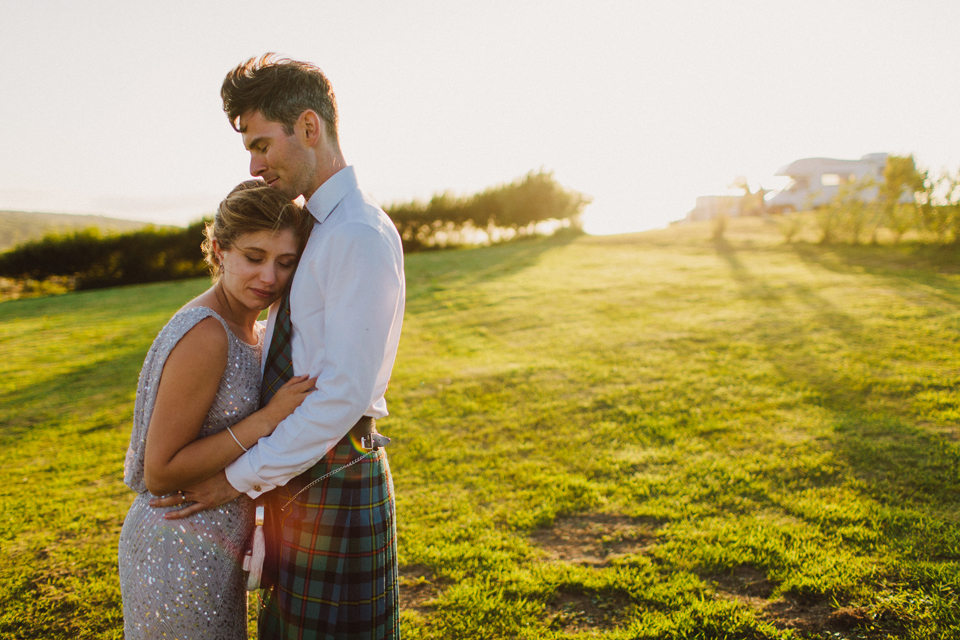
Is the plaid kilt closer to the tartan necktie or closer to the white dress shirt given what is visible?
the white dress shirt

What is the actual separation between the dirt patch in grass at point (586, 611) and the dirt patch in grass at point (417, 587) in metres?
0.75

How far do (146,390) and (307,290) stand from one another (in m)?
0.66

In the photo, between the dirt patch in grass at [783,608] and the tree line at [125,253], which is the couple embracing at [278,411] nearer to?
the dirt patch in grass at [783,608]

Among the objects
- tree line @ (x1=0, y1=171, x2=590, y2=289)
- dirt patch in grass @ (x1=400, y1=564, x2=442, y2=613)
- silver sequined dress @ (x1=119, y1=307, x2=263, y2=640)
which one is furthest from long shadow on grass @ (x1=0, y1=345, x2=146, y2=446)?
tree line @ (x1=0, y1=171, x2=590, y2=289)

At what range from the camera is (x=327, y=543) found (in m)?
1.79

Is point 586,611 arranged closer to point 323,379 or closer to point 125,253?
point 323,379

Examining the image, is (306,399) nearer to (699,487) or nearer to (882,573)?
(882,573)

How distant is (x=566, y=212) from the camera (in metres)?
36.0

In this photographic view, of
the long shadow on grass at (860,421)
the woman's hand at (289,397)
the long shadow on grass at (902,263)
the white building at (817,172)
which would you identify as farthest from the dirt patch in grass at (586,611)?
the white building at (817,172)

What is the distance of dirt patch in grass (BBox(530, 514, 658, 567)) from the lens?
3672mm

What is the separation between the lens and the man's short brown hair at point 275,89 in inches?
72.7

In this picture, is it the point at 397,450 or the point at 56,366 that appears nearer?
the point at 397,450

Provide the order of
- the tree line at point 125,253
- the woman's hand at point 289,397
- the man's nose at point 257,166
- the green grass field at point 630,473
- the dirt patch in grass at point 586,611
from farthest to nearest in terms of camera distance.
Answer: the tree line at point 125,253 < the green grass field at point 630,473 < the dirt patch in grass at point 586,611 < the man's nose at point 257,166 < the woman's hand at point 289,397

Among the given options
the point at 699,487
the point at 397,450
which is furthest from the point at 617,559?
the point at 397,450
